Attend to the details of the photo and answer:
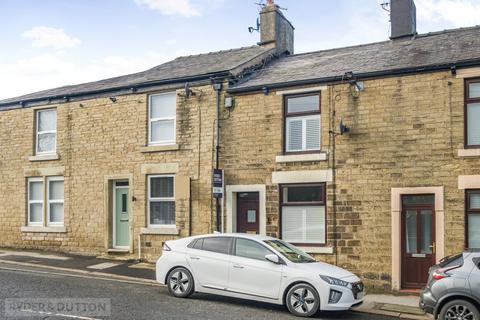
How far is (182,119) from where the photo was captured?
664 inches

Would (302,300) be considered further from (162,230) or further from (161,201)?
(161,201)

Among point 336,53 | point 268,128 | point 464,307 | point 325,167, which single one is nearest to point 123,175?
point 268,128

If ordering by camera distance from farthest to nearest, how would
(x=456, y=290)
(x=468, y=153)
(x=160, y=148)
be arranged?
1. (x=160, y=148)
2. (x=468, y=153)
3. (x=456, y=290)

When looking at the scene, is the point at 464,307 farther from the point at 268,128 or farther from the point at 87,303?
the point at 268,128

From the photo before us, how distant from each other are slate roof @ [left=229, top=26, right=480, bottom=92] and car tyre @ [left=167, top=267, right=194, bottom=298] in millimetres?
5983

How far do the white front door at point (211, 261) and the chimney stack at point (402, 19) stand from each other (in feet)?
31.2

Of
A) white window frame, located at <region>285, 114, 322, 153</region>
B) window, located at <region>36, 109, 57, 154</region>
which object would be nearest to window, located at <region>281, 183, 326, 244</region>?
white window frame, located at <region>285, 114, 322, 153</region>

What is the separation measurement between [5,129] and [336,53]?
11450 mm

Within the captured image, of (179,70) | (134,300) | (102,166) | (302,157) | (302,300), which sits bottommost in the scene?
(134,300)

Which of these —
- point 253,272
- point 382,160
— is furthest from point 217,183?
point 253,272

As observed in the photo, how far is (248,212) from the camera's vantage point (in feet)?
52.3

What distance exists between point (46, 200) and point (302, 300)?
1134 cm

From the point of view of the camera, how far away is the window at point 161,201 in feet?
55.8

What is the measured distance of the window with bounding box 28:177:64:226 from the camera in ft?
62.1
